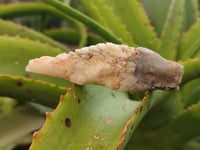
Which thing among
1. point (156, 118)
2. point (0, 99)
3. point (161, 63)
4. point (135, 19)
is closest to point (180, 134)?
point (156, 118)

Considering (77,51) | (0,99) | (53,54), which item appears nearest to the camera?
(77,51)

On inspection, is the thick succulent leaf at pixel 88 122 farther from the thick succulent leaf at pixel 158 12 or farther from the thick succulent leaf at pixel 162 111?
the thick succulent leaf at pixel 158 12

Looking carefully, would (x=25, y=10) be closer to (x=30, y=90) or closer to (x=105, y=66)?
(x=30, y=90)

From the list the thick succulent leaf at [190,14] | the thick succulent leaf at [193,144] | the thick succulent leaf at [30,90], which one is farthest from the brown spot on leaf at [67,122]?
the thick succulent leaf at [190,14]

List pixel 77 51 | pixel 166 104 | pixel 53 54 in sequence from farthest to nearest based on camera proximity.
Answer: pixel 53 54
pixel 166 104
pixel 77 51

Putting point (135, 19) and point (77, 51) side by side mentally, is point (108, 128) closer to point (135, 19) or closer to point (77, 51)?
point (77, 51)

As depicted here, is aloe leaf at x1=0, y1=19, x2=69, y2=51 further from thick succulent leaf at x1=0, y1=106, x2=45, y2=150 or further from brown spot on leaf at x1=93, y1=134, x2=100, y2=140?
brown spot on leaf at x1=93, y1=134, x2=100, y2=140

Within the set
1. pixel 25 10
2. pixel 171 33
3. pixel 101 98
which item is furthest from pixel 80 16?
pixel 25 10
